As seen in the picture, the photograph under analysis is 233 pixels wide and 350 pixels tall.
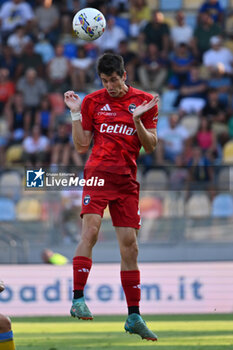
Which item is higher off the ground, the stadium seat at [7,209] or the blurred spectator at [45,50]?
the blurred spectator at [45,50]

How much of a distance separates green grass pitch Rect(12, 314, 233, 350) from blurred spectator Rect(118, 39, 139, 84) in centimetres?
654

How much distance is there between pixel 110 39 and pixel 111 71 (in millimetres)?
10244

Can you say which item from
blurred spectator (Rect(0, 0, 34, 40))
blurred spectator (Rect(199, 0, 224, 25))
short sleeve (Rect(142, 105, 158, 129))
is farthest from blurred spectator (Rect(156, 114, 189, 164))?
short sleeve (Rect(142, 105, 158, 129))

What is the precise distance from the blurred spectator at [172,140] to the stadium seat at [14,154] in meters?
2.70

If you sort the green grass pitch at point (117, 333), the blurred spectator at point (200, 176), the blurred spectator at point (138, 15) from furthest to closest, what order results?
the blurred spectator at point (138, 15) < the blurred spectator at point (200, 176) < the green grass pitch at point (117, 333)

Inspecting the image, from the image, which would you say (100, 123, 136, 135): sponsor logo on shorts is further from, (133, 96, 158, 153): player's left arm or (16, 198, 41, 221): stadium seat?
(16, 198, 41, 221): stadium seat

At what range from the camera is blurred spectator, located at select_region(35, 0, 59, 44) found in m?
17.2

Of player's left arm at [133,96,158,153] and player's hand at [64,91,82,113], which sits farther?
player's hand at [64,91,82,113]

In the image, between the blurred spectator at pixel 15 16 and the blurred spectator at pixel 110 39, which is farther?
the blurred spectator at pixel 15 16

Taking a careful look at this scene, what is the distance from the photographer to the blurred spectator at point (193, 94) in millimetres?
15195

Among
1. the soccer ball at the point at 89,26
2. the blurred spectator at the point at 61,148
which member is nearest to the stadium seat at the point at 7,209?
the blurred spectator at the point at 61,148

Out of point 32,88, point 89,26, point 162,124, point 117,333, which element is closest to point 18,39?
point 32,88

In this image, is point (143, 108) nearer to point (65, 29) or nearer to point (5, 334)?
point (5, 334)

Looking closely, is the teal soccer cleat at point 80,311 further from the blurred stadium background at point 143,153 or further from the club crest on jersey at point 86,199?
the blurred stadium background at point 143,153
